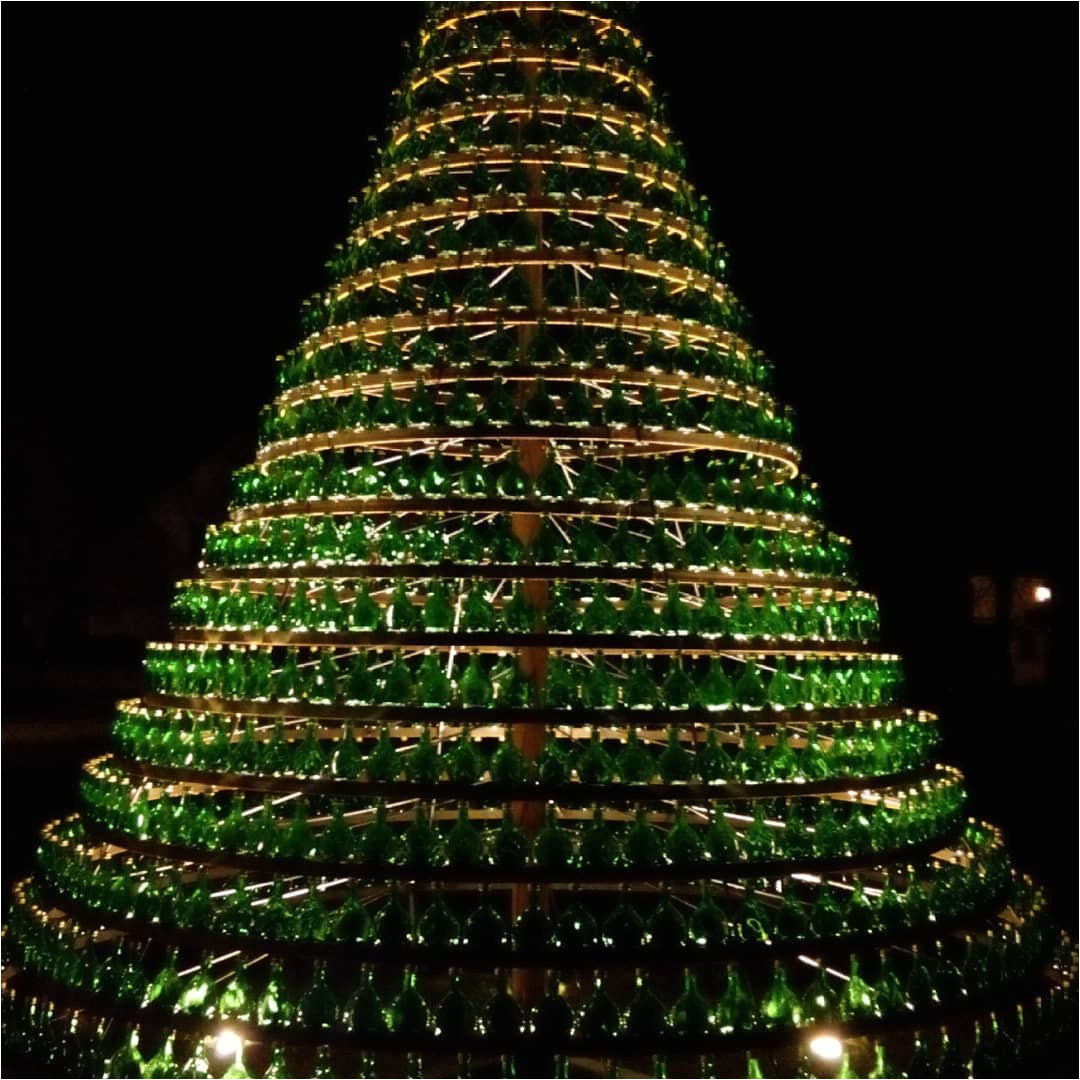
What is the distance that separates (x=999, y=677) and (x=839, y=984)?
5.04m

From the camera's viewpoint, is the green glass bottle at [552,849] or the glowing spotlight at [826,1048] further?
the green glass bottle at [552,849]

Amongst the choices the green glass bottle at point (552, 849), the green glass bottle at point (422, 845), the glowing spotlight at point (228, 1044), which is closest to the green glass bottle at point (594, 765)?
the green glass bottle at point (552, 849)

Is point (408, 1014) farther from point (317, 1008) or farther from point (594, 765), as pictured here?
point (594, 765)

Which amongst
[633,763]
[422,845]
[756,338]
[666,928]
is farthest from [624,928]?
[756,338]

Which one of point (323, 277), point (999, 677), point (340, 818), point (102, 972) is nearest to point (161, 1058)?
point (102, 972)

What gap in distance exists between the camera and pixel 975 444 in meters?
7.75

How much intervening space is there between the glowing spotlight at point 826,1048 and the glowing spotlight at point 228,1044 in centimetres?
157

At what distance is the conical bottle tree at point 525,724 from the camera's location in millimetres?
2758

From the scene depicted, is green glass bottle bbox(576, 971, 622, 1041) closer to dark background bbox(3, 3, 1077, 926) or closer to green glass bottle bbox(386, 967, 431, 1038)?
green glass bottle bbox(386, 967, 431, 1038)

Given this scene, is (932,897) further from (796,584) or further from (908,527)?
(908,527)

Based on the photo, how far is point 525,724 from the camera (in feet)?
10.3

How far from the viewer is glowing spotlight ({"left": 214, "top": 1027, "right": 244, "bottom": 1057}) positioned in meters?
2.68

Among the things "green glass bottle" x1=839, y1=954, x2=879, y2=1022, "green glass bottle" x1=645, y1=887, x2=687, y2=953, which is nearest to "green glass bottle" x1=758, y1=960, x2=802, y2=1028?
"green glass bottle" x1=839, y1=954, x2=879, y2=1022

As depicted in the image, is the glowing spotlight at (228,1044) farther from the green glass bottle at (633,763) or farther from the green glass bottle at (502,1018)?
the green glass bottle at (633,763)
